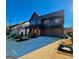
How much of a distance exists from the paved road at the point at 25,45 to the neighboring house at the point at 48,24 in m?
0.07

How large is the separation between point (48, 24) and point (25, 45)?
1.26ft

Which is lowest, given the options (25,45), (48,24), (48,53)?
(48,53)

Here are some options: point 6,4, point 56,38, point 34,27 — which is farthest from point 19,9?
point 56,38

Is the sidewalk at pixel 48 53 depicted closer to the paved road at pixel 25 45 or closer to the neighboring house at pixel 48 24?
the paved road at pixel 25 45

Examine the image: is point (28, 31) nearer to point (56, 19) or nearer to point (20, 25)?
point (20, 25)

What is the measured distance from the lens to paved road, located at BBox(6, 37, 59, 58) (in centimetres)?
187

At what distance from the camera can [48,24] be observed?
201 cm

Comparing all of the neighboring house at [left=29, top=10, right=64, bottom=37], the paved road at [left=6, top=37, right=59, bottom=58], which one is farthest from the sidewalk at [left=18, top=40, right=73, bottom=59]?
the neighboring house at [left=29, top=10, right=64, bottom=37]

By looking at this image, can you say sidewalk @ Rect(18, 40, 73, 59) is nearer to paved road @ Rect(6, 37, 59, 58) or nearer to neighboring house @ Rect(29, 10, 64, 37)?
paved road @ Rect(6, 37, 59, 58)

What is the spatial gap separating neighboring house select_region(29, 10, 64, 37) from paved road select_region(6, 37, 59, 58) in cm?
7

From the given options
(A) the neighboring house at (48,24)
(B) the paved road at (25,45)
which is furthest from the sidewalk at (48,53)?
(A) the neighboring house at (48,24)

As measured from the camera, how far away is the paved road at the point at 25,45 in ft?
6.15

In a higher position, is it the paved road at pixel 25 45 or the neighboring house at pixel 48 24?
the neighboring house at pixel 48 24

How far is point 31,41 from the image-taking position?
1.95 metres
